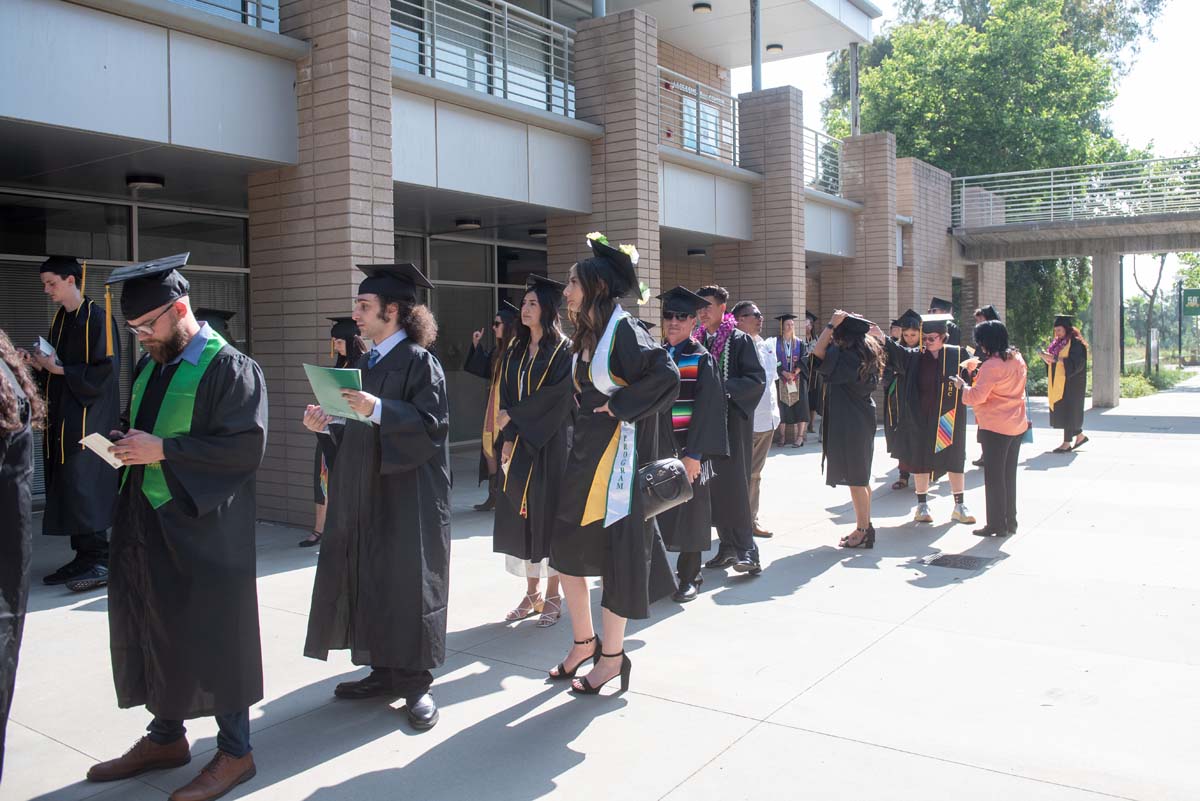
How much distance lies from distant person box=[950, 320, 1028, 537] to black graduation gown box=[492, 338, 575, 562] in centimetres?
405

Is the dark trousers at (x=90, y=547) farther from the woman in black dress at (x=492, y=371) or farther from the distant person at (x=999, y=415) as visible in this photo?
the distant person at (x=999, y=415)

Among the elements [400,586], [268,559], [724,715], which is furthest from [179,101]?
[724,715]

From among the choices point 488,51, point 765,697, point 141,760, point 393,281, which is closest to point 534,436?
point 393,281

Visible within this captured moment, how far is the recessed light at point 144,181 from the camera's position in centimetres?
865

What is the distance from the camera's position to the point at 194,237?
33.4ft

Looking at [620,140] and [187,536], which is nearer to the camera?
[187,536]

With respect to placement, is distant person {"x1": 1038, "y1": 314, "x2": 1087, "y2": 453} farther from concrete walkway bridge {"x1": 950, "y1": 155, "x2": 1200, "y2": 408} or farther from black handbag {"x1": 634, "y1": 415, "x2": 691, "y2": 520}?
black handbag {"x1": 634, "y1": 415, "x2": 691, "y2": 520}

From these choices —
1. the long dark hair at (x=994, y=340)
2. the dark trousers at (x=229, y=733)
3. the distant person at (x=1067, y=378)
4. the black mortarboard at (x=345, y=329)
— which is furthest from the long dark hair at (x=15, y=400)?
the distant person at (x=1067, y=378)

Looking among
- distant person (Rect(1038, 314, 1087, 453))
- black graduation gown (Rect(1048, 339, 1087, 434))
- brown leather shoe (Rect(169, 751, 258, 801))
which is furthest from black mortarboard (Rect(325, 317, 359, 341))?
black graduation gown (Rect(1048, 339, 1087, 434))

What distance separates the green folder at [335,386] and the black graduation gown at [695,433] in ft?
5.60

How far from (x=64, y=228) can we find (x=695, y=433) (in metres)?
7.03

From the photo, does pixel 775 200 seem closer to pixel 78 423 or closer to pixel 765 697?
pixel 78 423

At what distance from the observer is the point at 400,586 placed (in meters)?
4.12

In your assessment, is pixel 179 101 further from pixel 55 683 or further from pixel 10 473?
pixel 10 473
